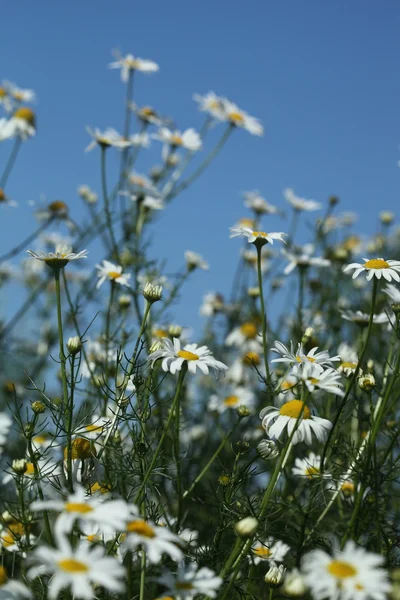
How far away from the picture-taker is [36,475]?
5.69ft

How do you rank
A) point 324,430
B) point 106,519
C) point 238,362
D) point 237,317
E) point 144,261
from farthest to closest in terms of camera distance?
point 237,317, point 238,362, point 144,261, point 324,430, point 106,519

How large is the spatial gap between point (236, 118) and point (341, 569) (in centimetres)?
348

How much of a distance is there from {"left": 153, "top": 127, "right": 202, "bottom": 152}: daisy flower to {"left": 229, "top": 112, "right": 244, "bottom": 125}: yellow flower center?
22cm

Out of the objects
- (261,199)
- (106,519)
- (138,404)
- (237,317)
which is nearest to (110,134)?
(261,199)

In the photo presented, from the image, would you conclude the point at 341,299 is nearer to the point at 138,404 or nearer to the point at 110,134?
the point at 110,134

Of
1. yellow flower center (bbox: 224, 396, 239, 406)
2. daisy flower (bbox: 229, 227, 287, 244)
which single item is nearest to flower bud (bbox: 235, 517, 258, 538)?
daisy flower (bbox: 229, 227, 287, 244)

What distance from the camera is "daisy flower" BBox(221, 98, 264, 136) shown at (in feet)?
14.2

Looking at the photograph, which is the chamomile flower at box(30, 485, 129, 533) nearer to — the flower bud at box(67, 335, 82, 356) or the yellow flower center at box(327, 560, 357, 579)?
the yellow flower center at box(327, 560, 357, 579)

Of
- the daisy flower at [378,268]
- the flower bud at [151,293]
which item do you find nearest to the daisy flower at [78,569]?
the flower bud at [151,293]

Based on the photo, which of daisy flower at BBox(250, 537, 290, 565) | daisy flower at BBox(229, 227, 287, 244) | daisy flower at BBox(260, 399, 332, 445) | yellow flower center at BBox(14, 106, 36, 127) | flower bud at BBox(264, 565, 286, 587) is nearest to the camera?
flower bud at BBox(264, 565, 286, 587)

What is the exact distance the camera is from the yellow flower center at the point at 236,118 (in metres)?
4.34

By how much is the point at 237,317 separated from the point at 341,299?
2.26 feet

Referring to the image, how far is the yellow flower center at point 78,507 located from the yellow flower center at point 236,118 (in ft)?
11.1

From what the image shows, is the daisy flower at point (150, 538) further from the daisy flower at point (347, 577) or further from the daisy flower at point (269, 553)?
the daisy flower at point (269, 553)
